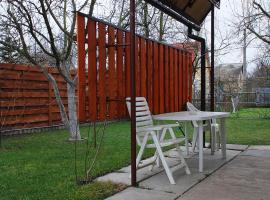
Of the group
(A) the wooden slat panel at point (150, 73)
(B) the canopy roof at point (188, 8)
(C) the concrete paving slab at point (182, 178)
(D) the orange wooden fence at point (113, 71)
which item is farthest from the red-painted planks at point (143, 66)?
(C) the concrete paving slab at point (182, 178)

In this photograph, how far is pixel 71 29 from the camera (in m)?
8.98

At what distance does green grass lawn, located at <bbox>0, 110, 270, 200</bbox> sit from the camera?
460 cm

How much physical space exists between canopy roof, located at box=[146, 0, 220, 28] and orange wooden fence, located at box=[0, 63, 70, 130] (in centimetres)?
505

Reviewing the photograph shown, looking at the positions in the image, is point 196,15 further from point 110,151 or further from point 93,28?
point 93,28

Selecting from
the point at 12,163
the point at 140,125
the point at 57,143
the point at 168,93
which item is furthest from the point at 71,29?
the point at 140,125

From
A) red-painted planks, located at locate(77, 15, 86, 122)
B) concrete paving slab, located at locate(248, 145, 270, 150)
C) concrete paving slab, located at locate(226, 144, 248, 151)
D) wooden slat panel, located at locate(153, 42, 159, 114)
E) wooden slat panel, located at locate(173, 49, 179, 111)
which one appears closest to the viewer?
red-painted planks, located at locate(77, 15, 86, 122)

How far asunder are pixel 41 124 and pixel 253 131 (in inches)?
236

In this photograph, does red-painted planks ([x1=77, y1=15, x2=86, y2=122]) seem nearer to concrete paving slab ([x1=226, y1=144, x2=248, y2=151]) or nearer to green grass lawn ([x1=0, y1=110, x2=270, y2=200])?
green grass lawn ([x1=0, y1=110, x2=270, y2=200])

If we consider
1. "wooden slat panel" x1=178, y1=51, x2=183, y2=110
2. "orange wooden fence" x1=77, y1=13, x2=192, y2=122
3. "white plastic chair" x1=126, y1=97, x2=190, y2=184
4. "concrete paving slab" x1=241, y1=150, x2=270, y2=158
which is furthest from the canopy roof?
"concrete paving slab" x1=241, y1=150, x2=270, y2=158

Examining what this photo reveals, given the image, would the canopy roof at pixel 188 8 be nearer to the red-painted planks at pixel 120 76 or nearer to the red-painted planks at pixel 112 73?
the red-painted planks at pixel 120 76

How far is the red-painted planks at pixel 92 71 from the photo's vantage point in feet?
15.8

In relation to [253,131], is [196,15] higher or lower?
higher

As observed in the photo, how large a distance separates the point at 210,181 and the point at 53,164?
7.95 ft

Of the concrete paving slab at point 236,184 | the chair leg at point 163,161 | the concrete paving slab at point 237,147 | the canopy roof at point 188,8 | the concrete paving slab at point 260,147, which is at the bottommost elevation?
the concrete paving slab at point 236,184
